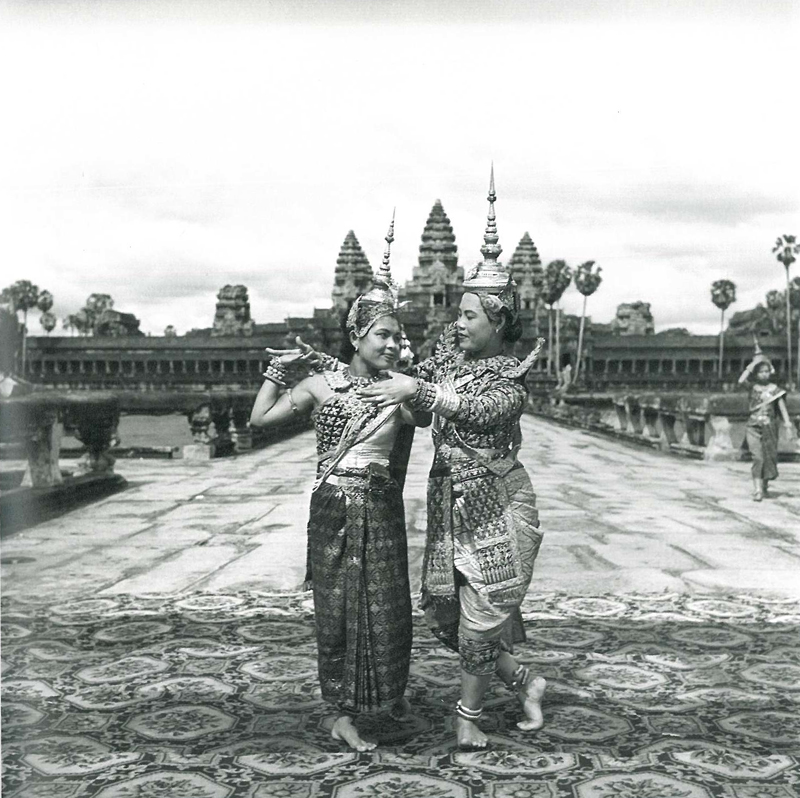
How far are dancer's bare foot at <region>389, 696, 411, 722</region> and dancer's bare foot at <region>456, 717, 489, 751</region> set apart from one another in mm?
276

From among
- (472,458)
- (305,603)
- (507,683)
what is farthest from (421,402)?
(305,603)

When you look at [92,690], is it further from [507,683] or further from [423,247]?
[423,247]

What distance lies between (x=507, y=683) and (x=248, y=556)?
10.8 feet

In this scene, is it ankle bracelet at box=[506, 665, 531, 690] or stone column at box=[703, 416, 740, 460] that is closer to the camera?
ankle bracelet at box=[506, 665, 531, 690]

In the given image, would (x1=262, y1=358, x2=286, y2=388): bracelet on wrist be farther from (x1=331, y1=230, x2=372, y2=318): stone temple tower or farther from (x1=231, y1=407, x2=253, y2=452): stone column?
(x1=331, y1=230, x2=372, y2=318): stone temple tower

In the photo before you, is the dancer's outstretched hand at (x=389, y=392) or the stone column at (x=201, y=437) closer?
the dancer's outstretched hand at (x=389, y=392)

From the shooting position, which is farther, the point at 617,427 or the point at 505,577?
the point at 617,427

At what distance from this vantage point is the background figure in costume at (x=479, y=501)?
3398 mm

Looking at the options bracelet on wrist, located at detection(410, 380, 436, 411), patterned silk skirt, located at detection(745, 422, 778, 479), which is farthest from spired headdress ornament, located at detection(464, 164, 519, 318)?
patterned silk skirt, located at detection(745, 422, 778, 479)

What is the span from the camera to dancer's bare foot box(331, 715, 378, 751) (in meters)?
3.37

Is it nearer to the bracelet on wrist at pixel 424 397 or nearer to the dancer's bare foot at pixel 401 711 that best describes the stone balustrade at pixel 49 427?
the dancer's bare foot at pixel 401 711

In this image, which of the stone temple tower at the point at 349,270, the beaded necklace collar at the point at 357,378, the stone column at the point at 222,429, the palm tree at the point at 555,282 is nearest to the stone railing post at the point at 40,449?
the stone column at the point at 222,429

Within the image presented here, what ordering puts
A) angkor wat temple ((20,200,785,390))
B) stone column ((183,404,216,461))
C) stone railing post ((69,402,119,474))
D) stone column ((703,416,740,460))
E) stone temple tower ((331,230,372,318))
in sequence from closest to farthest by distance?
1. stone railing post ((69,402,119,474))
2. stone column ((703,416,740,460))
3. stone column ((183,404,216,461))
4. angkor wat temple ((20,200,785,390))
5. stone temple tower ((331,230,372,318))

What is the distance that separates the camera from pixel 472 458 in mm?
3510
